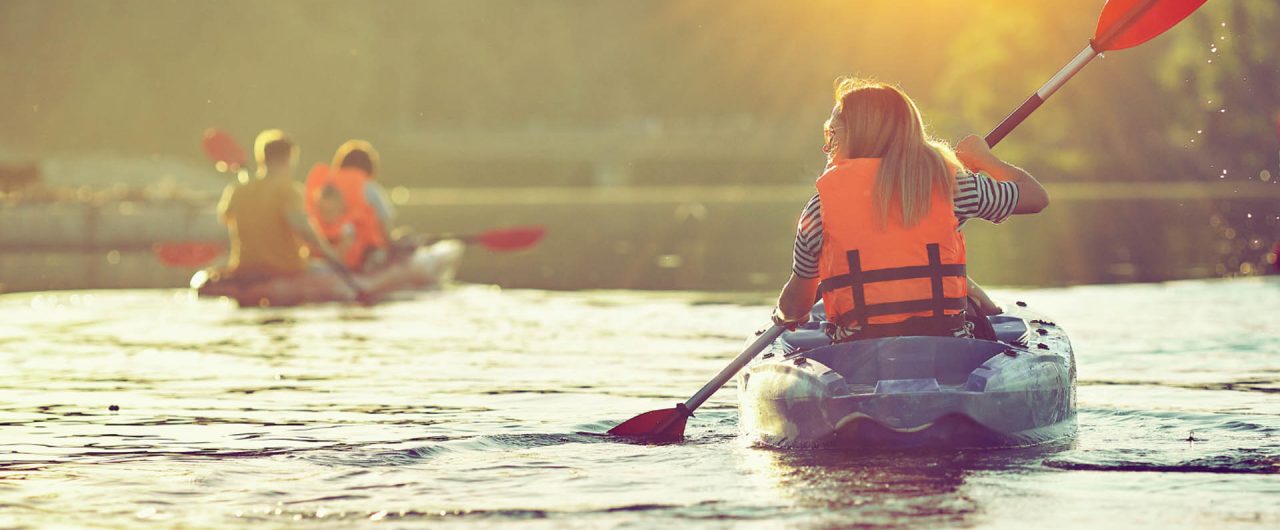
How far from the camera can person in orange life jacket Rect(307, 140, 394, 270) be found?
55.9ft

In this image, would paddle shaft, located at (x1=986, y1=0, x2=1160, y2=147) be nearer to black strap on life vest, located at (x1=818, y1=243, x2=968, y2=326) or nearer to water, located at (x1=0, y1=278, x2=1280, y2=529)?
black strap on life vest, located at (x1=818, y1=243, x2=968, y2=326)

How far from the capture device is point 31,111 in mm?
57969

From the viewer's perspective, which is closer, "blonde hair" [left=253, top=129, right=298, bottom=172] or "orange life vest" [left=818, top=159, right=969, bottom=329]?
"orange life vest" [left=818, top=159, right=969, bottom=329]

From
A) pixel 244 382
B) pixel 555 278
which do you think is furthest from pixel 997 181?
pixel 555 278

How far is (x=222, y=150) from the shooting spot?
1794 centimetres

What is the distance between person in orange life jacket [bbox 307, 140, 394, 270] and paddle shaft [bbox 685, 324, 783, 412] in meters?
8.96

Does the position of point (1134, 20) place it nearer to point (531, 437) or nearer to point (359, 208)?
point (531, 437)

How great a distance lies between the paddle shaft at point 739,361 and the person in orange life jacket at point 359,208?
896 cm

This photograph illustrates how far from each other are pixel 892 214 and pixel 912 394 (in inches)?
26.3

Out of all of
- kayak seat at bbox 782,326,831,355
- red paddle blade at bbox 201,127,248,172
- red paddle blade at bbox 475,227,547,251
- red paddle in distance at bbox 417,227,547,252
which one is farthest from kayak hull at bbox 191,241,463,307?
kayak seat at bbox 782,326,831,355

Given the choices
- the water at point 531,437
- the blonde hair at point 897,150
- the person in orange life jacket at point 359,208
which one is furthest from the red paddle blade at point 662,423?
the person in orange life jacket at point 359,208

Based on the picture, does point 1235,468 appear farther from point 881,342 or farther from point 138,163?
→ point 138,163

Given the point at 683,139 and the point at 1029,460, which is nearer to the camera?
the point at 1029,460

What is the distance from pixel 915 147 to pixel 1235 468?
164 cm
